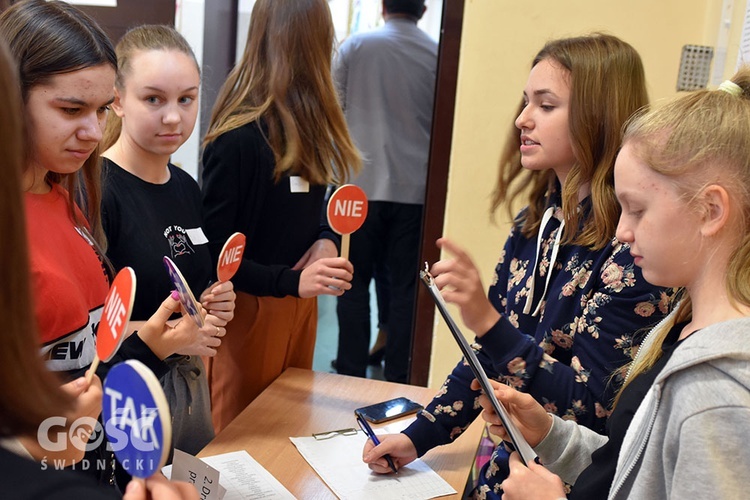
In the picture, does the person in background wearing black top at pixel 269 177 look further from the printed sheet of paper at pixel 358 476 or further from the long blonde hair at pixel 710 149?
the long blonde hair at pixel 710 149

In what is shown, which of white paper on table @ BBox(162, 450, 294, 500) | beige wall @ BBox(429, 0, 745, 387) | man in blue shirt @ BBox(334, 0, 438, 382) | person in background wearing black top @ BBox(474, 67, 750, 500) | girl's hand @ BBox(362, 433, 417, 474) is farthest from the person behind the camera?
man in blue shirt @ BBox(334, 0, 438, 382)

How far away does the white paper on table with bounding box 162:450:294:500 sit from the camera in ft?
4.38

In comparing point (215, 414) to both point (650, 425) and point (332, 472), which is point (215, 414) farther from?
point (650, 425)

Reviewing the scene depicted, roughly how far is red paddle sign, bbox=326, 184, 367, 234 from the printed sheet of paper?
54 centimetres

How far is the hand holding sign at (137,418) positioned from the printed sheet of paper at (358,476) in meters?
0.73

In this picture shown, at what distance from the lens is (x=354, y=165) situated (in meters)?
2.19

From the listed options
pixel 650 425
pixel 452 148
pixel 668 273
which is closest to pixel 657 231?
pixel 668 273

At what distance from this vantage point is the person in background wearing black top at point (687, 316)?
32.7 inches

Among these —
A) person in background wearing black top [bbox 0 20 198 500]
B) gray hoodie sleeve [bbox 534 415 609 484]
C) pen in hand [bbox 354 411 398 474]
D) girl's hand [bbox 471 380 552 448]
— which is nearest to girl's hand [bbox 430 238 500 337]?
girl's hand [bbox 471 380 552 448]

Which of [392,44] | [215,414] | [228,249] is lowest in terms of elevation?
[215,414]

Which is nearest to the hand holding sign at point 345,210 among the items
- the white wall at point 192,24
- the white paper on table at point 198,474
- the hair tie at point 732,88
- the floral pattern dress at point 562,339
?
the floral pattern dress at point 562,339

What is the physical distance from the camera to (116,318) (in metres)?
0.93

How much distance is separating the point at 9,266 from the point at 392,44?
105 inches

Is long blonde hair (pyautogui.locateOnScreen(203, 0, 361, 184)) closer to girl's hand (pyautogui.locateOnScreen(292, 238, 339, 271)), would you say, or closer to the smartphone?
girl's hand (pyautogui.locateOnScreen(292, 238, 339, 271))
